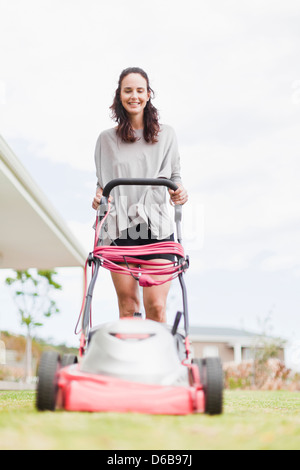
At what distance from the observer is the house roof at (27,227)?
7062mm

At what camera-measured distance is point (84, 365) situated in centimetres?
234

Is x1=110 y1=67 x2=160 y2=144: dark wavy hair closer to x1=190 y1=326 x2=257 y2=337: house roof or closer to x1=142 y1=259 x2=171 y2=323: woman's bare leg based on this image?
x1=142 y1=259 x2=171 y2=323: woman's bare leg

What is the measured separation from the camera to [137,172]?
3.19 metres

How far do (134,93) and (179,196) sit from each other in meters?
0.64

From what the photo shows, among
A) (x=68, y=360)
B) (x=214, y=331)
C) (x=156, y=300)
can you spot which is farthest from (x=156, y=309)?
(x=214, y=331)

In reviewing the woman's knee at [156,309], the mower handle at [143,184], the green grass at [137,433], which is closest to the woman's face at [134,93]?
the mower handle at [143,184]

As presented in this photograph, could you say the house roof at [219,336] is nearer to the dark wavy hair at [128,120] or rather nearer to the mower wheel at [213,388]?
the dark wavy hair at [128,120]

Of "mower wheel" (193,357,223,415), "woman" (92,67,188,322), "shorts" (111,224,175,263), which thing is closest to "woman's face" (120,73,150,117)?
"woman" (92,67,188,322)

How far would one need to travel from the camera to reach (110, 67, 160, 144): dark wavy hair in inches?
127

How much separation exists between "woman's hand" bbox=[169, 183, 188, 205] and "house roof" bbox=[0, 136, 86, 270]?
3.51 meters

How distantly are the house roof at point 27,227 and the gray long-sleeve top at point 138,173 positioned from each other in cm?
317

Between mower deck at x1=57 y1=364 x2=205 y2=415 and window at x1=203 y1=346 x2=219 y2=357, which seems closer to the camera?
mower deck at x1=57 y1=364 x2=205 y2=415

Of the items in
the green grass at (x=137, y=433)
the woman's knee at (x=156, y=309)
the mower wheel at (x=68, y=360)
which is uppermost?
the woman's knee at (x=156, y=309)
